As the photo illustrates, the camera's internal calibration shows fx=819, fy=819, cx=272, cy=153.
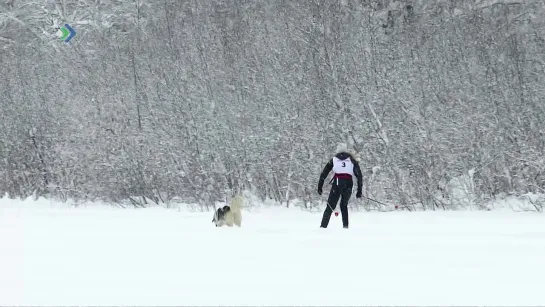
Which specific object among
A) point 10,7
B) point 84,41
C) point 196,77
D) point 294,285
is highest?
point 10,7

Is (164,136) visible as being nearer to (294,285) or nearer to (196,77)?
(196,77)

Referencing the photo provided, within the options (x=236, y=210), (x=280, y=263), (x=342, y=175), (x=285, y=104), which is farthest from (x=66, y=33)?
(x=280, y=263)

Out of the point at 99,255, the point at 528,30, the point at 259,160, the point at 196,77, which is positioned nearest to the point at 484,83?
the point at 528,30

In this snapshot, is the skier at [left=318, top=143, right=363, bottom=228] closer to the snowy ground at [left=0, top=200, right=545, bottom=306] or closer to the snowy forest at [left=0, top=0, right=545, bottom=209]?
the snowy ground at [left=0, top=200, right=545, bottom=306]

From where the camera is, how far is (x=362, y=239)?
1186cm

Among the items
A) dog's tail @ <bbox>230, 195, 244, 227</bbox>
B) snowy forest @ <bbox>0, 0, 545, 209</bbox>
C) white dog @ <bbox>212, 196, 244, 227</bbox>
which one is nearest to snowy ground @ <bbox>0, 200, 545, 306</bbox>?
white dog @ <bbox>212, 196, 244, 227</bbox>

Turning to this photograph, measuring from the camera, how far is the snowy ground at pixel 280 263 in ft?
23.6

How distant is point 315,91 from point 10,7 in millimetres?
21707

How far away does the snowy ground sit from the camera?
7188mm

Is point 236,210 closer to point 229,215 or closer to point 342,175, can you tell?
point 229,215

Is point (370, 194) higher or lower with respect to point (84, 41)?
lower

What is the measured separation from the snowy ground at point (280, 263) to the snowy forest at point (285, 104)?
3.92 metres

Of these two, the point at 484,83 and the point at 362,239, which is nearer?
the point at 362,239

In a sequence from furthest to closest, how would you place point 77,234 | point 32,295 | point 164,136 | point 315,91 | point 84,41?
point 84,41 → point 164,136 → point 315,91 → point 77,234 → point 32,295
